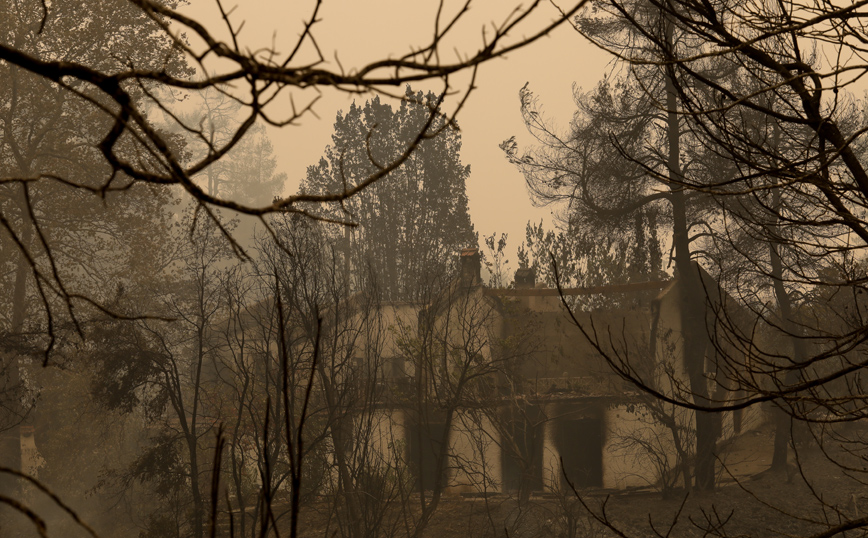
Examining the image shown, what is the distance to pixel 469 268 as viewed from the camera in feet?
70.8

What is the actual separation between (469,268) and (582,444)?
20.1ft

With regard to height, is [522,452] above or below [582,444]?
below

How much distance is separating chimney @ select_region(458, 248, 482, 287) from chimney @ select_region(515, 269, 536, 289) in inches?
184

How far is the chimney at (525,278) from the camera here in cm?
2627

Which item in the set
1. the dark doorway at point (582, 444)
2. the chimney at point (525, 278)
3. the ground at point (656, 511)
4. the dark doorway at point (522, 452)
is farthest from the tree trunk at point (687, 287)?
the chimney at point (525, 278)

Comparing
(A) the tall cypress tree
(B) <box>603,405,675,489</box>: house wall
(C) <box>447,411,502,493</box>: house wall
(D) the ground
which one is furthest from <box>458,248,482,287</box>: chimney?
(A) the tall cypress tree

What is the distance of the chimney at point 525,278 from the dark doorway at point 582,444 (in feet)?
22.8

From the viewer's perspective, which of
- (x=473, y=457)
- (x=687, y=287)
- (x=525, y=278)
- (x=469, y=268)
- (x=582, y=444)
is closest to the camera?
(x=473, y=457)

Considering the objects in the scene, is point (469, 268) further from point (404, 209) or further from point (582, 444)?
point (404, 209)

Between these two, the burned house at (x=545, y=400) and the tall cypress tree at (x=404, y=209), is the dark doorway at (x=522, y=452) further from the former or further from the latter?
the tall cypress tree at (x=404, y=209)

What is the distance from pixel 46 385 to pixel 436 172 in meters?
24.6

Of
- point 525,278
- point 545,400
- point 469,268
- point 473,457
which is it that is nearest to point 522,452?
point 473,457

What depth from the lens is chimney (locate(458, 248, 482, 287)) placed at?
21.5 metres

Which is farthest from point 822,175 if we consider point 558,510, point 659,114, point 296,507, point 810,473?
point 810,473
